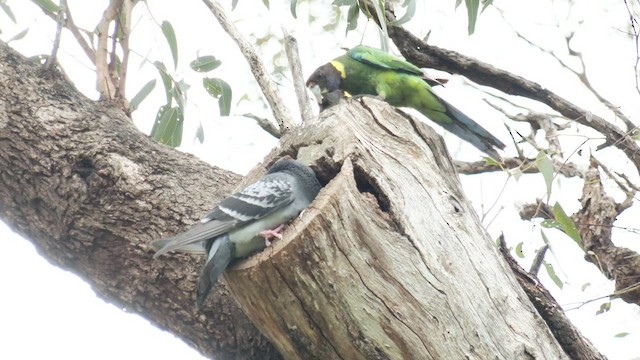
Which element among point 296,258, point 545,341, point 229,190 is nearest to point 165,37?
point 229,190

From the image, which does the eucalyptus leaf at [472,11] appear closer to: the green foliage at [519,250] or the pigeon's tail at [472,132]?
the pigeon's tail at [472,132]

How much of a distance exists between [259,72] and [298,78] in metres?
0.16

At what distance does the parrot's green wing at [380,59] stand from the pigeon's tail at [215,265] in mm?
1756

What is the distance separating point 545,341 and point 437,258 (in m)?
0.44

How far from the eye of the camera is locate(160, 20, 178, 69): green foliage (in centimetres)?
377

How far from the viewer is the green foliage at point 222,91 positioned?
A: 3.83 metres

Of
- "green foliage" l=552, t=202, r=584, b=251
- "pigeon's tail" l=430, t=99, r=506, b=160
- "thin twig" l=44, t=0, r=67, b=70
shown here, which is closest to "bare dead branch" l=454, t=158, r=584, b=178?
"pigeon's tail" l=430, t=99, r=506, b=160

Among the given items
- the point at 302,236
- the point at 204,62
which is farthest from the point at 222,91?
the point at 302,236

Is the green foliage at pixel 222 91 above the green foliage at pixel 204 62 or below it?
below

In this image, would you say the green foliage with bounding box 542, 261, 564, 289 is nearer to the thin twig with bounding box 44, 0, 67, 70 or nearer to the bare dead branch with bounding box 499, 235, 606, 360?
the bare dead branch with bounding box 499, 235, 606, 360

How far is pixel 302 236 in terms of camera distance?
2.13 metres

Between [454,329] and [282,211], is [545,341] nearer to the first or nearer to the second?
[454,329]

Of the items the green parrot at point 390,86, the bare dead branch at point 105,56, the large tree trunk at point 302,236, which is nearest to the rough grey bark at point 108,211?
the large tree trunk at point 302,236

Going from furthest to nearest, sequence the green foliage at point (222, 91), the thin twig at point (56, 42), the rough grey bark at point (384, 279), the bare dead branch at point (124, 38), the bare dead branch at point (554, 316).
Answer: the green foliage at point (222, 91), the bare dead branch at point (124, 38), the thin twig at point (56, 42), the bare dead branch at point (554, 316), the rough grey bark at point (384, 279)
